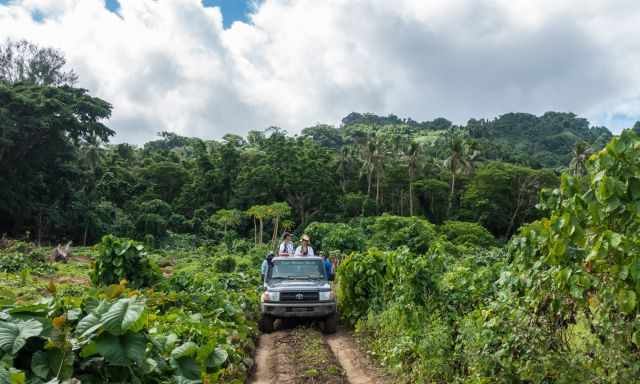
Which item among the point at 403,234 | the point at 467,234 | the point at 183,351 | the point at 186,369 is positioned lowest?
the point at 186,369

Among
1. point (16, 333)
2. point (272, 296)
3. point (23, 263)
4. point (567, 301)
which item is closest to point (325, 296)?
Result: point (272, 296)

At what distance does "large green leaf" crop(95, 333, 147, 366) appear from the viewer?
335 centimetres

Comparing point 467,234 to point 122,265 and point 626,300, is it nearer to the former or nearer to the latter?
point 122,265

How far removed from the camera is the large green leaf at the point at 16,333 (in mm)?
3188

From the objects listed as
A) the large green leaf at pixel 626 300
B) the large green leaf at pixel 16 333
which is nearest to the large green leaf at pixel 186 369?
the large green leaf at pixel 16 333

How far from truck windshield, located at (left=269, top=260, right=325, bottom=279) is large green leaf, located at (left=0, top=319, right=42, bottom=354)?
28.2ft

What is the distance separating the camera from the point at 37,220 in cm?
3947

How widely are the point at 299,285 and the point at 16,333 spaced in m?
8.11

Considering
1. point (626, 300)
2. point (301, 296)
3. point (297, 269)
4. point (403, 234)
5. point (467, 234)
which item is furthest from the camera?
point (467, 234)

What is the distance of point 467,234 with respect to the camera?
43.8 meters

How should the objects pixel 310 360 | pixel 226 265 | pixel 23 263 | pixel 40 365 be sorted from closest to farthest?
pixel 40 365
pixel 310 360
pixel 23 263
pixel 226 265

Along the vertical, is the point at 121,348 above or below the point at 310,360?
above

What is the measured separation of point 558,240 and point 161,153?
66.0m

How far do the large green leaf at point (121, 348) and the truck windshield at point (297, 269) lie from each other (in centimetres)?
842
